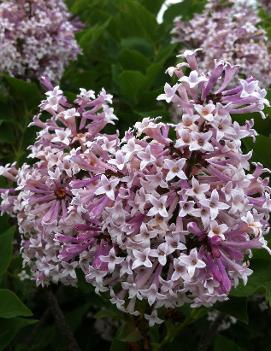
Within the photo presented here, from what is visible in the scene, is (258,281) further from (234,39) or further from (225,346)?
(234,39)

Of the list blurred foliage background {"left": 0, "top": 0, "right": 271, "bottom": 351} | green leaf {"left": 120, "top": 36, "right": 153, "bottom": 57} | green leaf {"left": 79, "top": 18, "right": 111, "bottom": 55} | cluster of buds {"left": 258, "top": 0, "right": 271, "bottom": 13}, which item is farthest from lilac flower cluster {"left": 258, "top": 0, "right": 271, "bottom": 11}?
green leaf {"left": 79, "top": 18, "right": 111, "bottom": 55}

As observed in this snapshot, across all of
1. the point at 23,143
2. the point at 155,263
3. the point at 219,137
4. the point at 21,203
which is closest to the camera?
the point at 219,137

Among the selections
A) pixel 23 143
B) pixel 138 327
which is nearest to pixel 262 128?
pixel 138 327

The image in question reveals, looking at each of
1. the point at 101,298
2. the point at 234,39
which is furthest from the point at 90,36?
the point at 101,298

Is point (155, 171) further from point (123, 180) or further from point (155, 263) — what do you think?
point (155, 263)

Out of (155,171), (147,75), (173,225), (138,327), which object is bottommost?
(138,327)

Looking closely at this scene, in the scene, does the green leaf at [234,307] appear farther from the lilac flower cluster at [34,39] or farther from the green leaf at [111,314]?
the lilac flower cluster at [34,39]
